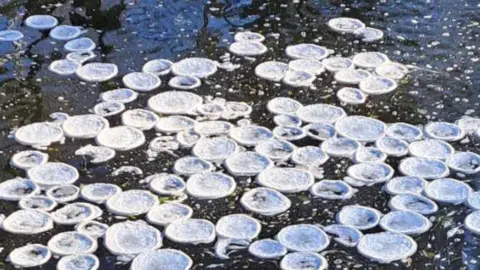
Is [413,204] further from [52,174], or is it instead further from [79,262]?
[52,174]

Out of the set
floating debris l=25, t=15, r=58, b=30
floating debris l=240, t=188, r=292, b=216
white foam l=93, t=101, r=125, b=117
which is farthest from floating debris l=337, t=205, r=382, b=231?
floating debris l=25, t=15, r=58, b=30

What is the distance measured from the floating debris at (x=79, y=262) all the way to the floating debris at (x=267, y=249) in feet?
1.42

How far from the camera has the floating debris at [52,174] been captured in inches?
111

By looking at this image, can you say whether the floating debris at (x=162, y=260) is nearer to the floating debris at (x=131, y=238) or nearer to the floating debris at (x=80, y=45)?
the floating debris at (x=131, y=238)

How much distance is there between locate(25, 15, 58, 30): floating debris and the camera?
3770 mm

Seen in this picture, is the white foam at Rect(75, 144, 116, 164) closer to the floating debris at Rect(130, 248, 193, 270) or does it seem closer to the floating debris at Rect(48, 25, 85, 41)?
the floating debris at Rect(130, 248, 193, 270)

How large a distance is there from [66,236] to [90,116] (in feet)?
2.24

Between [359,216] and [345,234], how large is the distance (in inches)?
4.0

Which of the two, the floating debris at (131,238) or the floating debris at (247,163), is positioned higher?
the floating debris at (247,163)

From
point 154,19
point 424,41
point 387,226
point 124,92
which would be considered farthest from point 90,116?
point 424,41

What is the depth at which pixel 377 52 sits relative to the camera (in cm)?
363

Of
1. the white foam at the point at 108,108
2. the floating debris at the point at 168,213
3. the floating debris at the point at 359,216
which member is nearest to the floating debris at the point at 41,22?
the white foam at the point at 108,108

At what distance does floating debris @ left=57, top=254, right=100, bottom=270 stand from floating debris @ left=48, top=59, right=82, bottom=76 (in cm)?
110

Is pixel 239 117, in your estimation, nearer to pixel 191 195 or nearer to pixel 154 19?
pixel 191 195
